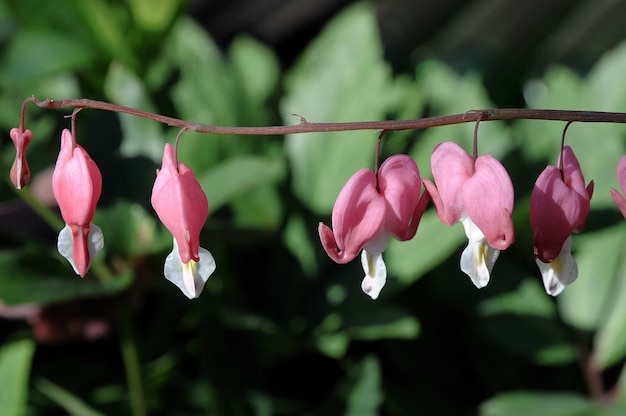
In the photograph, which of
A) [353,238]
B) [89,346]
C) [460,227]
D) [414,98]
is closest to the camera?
[353,238]

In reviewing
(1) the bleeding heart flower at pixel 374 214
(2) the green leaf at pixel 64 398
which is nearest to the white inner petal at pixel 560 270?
(1) the bleeding heart flower at pixel 374 214

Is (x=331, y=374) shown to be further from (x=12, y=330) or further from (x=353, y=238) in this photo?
(x=353, y=238)

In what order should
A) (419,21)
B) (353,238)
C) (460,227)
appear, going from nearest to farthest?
(353,238) < (460,227) < (419,21)

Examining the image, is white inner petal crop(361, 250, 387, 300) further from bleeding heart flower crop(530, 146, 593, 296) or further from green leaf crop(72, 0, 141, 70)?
green leaf crop(72, 0, 141, 70)

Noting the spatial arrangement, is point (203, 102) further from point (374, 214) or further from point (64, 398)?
point (374, 214)

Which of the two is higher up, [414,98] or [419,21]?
[419,21]

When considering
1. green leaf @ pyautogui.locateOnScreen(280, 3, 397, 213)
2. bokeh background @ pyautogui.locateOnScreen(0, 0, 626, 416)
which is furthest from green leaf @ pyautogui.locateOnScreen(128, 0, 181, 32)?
green leaf @ pyautogui.locateOnScreen(280, 3, 397, 213)

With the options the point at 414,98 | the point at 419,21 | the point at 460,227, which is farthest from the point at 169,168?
the point at 419,21
